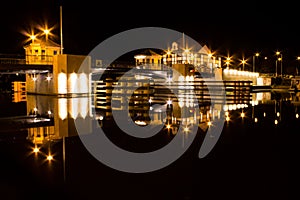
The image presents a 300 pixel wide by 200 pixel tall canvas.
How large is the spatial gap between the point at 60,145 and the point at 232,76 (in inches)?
1468

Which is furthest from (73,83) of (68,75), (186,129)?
(186,129)

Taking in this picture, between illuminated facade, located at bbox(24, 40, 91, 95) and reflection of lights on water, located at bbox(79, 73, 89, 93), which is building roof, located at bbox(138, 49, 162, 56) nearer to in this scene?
Answer: illuminated facade, located at bbox(24, 40, 91, 95)

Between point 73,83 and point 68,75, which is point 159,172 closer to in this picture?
point 68,75

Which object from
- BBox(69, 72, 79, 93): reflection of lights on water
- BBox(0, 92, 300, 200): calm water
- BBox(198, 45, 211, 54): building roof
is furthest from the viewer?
BBox(198, 45, 211, 54): building roof

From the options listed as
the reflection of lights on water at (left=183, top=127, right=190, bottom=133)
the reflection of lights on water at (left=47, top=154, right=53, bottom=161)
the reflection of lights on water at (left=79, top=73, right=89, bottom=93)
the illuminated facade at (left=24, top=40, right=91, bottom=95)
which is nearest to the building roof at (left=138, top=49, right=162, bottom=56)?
the illuminated facade at (left=24, top=40, right=91, bottom=95)

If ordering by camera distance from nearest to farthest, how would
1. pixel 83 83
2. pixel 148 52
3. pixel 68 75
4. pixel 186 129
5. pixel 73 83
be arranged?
pixel 186 129
pixel 68 75
pixel 73 83
pixel 83 83
pixel 148 52

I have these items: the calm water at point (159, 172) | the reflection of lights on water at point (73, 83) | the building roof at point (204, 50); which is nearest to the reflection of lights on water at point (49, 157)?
the calm water at point (159, 172)

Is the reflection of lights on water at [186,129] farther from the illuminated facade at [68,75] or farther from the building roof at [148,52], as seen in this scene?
the building roof at [148,52]

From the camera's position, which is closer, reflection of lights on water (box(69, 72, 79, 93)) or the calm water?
the calm water

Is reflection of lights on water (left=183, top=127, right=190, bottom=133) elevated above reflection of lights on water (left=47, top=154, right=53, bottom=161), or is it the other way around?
reflection of lights on water (left=183, top=127, right=190, bottom=133)

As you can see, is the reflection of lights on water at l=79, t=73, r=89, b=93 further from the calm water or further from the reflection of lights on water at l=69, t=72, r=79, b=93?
the calm water

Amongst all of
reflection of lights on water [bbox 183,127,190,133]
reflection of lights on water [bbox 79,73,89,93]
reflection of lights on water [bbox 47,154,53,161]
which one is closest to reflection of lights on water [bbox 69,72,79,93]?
reflection of lights on water [bbox 79,73,89,93]

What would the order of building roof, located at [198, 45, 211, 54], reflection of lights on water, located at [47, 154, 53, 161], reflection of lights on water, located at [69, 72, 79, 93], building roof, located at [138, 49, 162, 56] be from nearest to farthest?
reflection of lights on water, located at [47, 154, 53, 161], reflection of lights on water, located at [69, 72, 79, 93], building roof, located at [198, 45, 211, 54], building roof, located at [138, 49, 162, 56]

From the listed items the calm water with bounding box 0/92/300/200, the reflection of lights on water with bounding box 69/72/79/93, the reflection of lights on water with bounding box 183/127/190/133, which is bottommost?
the calm water with bounding box 0/92/300/200
